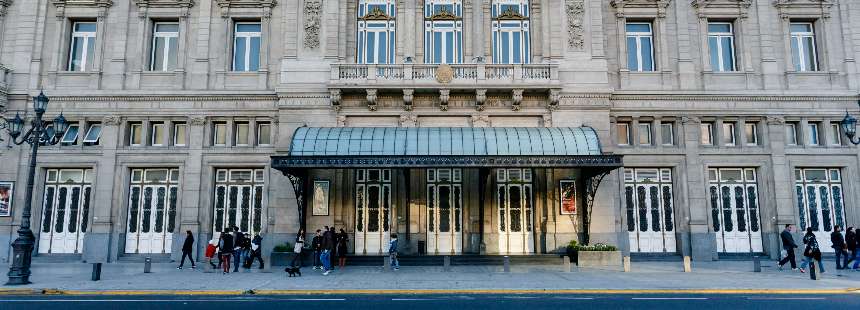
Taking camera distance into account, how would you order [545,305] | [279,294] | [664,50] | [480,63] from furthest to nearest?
[664,50] < [480,63] < [279,294] < [545,305]

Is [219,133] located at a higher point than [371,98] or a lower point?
lower

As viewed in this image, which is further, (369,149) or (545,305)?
(369,149)

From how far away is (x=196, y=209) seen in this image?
2408cm

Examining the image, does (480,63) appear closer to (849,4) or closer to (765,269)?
(765,269)

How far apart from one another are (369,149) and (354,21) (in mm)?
7314

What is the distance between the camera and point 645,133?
82.3 ft

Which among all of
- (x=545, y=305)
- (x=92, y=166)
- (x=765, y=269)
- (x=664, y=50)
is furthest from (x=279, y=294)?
(x=664, y=50)

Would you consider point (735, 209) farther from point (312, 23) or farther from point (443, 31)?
point (312, 23)

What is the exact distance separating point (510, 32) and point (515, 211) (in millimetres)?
8613

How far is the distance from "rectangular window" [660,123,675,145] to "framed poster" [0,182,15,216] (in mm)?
30321

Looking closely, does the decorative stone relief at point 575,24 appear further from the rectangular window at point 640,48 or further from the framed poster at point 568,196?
the framed poster at point 568,196

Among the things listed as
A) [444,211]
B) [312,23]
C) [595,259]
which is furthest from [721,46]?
[312,23]

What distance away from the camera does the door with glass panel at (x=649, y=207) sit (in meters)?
24.4

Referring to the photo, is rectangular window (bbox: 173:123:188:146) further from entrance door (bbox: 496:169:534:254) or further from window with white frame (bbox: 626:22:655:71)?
window with white frame (bbox: 626:22:655:71)
